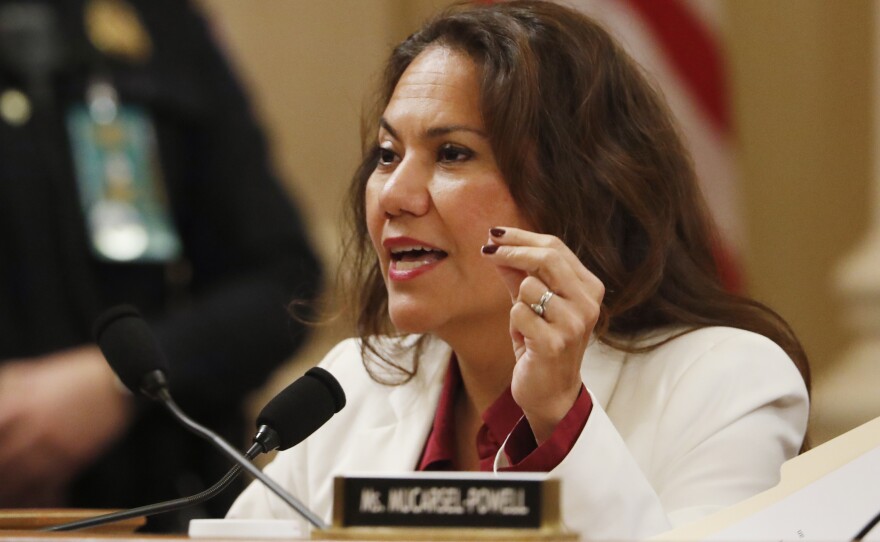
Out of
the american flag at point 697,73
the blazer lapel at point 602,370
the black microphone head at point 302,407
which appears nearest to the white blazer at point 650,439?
the blazer lapel at point 602,370

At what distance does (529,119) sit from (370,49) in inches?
96.7

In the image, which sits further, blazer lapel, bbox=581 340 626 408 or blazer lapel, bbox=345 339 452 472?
blazer lapel, bbox=345 339 452 472

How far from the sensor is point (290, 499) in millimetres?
1499

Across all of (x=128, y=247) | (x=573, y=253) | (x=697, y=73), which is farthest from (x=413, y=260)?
(x=697, y=73)

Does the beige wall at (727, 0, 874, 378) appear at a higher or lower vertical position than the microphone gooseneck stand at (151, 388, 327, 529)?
lower

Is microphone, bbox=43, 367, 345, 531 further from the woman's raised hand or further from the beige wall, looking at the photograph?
the beige wall

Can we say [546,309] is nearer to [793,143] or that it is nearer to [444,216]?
[444,216]

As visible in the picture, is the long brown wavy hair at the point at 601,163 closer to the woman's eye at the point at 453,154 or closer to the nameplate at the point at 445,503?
the woman's eye at the point at 453,154

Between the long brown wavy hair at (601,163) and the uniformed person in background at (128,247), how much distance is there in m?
0.88

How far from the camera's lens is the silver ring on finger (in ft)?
5.39

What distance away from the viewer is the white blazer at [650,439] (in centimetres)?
166

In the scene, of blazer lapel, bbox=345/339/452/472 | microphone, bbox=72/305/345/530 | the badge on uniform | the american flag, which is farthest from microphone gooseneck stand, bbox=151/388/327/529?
the american flag

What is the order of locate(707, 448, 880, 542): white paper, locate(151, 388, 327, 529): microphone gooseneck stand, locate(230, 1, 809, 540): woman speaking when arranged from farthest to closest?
locate(230, 1, 809, 540): woman speaking
locate(151, 388, 327, 529): microphone gooseneck stand
locate(707, 448, 880, 542): white paper

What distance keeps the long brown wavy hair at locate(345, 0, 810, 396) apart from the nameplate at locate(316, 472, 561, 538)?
811mm
